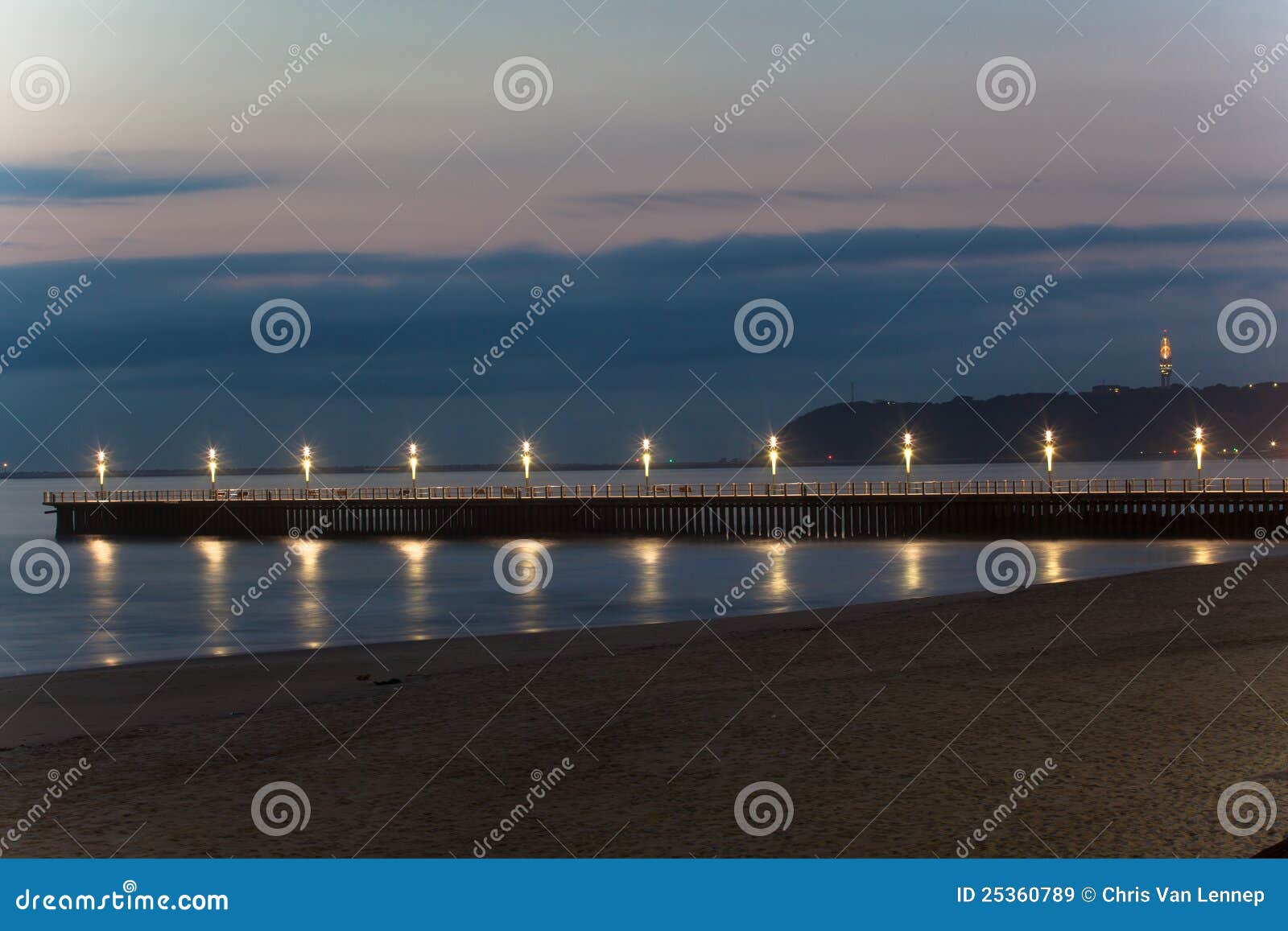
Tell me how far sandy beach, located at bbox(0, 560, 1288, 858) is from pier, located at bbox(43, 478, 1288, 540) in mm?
38959

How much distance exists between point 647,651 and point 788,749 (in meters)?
8.98

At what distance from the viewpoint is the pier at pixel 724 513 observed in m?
57.5

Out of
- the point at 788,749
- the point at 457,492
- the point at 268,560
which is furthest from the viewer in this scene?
the point at 457,492

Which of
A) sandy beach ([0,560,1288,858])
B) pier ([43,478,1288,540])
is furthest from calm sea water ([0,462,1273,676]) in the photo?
sandy beach ([0,560,1288,858])

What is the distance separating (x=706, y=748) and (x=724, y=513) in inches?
2198

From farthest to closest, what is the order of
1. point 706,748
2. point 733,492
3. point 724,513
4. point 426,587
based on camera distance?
point 724,513 → point 733,492 → point 426,587 → point 706,748

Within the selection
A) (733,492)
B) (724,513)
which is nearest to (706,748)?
(733,492)

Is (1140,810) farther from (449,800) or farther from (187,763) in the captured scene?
(187,763)

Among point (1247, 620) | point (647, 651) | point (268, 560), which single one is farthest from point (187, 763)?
point (268, 560)

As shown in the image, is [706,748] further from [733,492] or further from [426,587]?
[733,492]

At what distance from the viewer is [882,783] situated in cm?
1028

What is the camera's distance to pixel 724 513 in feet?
221

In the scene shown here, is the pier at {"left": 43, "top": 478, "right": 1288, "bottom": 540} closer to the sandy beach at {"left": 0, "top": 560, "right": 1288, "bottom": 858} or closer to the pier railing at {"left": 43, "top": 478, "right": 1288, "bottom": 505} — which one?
the pier railing at {"left": 43, "top": 478, "right": 1288, "bottom": 505}

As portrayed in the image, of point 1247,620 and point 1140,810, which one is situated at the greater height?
point 1247,620
